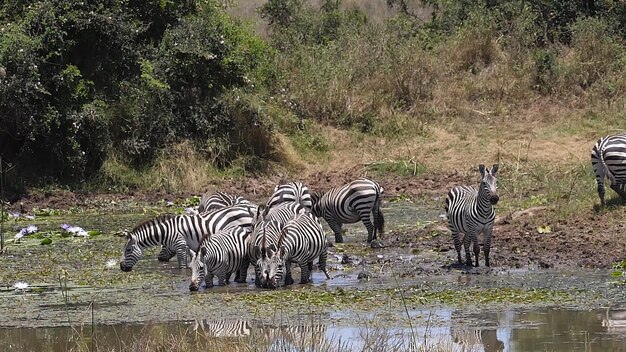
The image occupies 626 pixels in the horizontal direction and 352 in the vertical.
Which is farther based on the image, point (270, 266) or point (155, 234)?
point (155, 234)

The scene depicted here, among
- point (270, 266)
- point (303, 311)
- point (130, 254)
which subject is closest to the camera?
point (303, 311)

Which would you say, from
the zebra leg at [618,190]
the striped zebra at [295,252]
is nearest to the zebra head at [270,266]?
the striped zebra at [295,252]

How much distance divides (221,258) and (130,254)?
6.74 ft

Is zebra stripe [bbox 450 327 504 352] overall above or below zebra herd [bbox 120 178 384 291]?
below

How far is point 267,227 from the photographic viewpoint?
565 inches

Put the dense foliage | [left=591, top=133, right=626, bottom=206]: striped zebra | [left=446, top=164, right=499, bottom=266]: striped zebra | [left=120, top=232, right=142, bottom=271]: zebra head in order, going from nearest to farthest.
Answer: [left=446, top=164, right=499, bottom=266]: striped zebra
[left=120, top=232, right=142, bottom=271]: zebra head
[left=591, top=133, right=626, bottom=206]: striped zebra
the dense foliage

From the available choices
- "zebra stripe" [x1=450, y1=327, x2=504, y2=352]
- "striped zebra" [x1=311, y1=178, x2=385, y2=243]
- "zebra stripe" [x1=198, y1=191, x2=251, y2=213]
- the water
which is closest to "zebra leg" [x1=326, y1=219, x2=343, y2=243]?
"striped zebra" [x1=311, y1=178, x2=385, y2=243]

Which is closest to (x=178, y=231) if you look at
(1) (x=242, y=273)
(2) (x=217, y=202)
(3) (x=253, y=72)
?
(1) (x=242, y=273)

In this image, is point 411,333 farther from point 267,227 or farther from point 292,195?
point 292,195

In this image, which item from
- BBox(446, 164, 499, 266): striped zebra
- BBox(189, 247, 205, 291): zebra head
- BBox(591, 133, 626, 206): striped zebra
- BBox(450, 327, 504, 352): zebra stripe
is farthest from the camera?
BBox(591, 133, 626, 206): striped zebra

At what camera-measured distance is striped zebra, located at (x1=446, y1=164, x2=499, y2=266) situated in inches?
563

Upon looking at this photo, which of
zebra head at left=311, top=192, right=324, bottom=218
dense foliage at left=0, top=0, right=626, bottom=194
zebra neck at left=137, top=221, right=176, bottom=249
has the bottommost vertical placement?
zebra neck at left=137, top=221, right=176, bottom=249

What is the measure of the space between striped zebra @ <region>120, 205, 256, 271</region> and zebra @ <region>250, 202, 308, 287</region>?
0.43 meters

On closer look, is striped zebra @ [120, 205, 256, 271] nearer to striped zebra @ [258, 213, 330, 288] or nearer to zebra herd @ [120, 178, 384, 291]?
zebra herd @ [120, 178, 384, 291]
